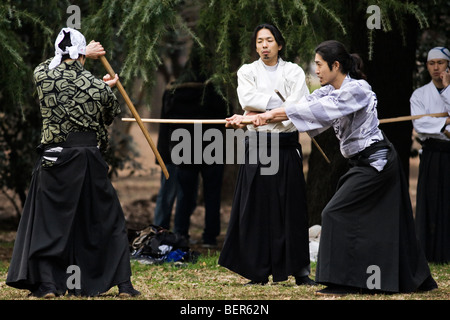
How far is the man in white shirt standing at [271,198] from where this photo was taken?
6.41m

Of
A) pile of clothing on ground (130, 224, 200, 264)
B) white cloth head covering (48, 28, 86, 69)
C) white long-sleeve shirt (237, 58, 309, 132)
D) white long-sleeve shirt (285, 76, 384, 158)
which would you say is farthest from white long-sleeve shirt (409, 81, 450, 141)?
white cloth head covering (48, 28, 86, 69)

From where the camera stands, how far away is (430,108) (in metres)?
7.85

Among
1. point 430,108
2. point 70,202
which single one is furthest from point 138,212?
point 70,202

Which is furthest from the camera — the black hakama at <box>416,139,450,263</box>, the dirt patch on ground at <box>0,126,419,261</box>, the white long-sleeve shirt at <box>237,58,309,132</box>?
the dirt patch on ground at <box>0,126,419,261</box>

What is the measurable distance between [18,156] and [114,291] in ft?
17.4

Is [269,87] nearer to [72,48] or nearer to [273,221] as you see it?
[273,221]

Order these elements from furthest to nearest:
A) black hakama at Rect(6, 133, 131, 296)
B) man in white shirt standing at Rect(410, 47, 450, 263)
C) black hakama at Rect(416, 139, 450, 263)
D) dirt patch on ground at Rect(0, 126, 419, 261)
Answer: dirt patch on ground at Rect(0, 126, 419, 261), black hakama at Rect(416, 139, 450, 263), man in white shirt standing at Rect(410, 47, 450, 263), black hakama at Rect(6, 133, 131, 296)

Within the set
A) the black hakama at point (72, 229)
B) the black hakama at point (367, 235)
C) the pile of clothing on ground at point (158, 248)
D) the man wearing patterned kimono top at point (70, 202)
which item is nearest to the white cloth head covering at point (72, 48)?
the man wearing patterned kimono top at point (70, 202)

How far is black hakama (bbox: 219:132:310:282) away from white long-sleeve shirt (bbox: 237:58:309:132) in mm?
247

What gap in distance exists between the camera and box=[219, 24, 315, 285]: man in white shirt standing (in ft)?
21.0

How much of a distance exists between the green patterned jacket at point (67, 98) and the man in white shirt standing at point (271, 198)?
1330 millimetres

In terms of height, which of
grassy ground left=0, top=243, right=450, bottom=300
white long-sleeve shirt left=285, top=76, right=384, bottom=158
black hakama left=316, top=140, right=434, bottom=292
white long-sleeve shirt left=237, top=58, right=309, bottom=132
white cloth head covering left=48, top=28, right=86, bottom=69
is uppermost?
white cloth head covering left=48, top=28, right=86, bottom=69

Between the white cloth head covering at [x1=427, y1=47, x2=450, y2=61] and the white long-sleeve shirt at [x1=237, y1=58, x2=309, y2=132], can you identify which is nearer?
the white long-sleeve shirt at [x1=237, y1=58, x2=309, y2=132]

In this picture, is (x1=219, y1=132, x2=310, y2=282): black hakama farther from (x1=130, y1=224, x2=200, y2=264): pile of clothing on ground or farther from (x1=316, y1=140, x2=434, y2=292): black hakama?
(x1=130, y1=224, x2=200, y2=264): pile of clothing on ground
